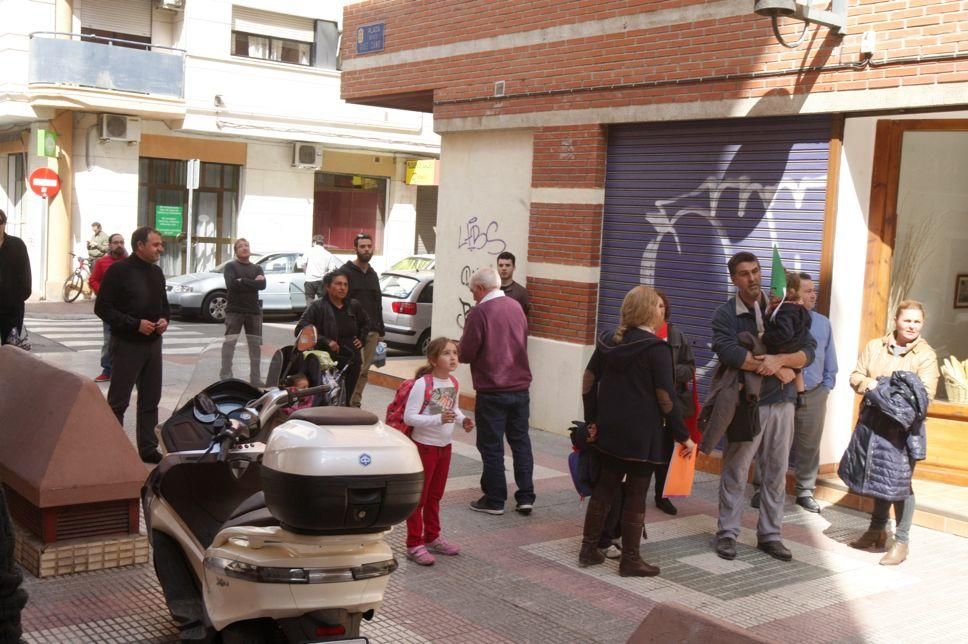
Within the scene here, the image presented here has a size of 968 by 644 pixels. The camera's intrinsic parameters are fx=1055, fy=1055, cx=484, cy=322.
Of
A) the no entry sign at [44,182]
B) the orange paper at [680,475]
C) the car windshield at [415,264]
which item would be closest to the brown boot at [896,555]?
the orange paper at [680,475]

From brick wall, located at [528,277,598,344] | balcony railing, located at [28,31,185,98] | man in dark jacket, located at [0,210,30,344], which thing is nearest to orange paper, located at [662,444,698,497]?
brick wall, located at [528,277,598,344]

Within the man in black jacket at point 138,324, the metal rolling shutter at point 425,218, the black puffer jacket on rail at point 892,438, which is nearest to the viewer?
the black puffer jacket on rail at point 892,438

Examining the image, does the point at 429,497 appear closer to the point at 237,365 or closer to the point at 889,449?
the point at 237,365

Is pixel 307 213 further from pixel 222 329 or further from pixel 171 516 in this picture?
pixel 171 516

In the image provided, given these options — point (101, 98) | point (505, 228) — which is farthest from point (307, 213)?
point (505, 228)

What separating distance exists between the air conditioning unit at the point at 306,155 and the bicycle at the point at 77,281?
6104 millimetres

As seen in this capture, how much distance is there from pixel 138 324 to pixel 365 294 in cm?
269

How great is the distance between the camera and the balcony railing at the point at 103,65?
23188 mm

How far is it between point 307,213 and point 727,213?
19.8 meters

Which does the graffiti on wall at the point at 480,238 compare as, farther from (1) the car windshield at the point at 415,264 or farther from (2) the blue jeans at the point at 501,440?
(1) the car windshield at the point at 415,264

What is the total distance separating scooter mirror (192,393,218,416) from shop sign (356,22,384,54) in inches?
383

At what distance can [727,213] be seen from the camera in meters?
9.85

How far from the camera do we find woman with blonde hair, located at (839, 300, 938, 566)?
723 centimetres

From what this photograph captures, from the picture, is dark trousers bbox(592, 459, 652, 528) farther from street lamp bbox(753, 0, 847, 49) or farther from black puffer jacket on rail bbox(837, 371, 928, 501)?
street lamp bbox(753, 0, 847, 49)
